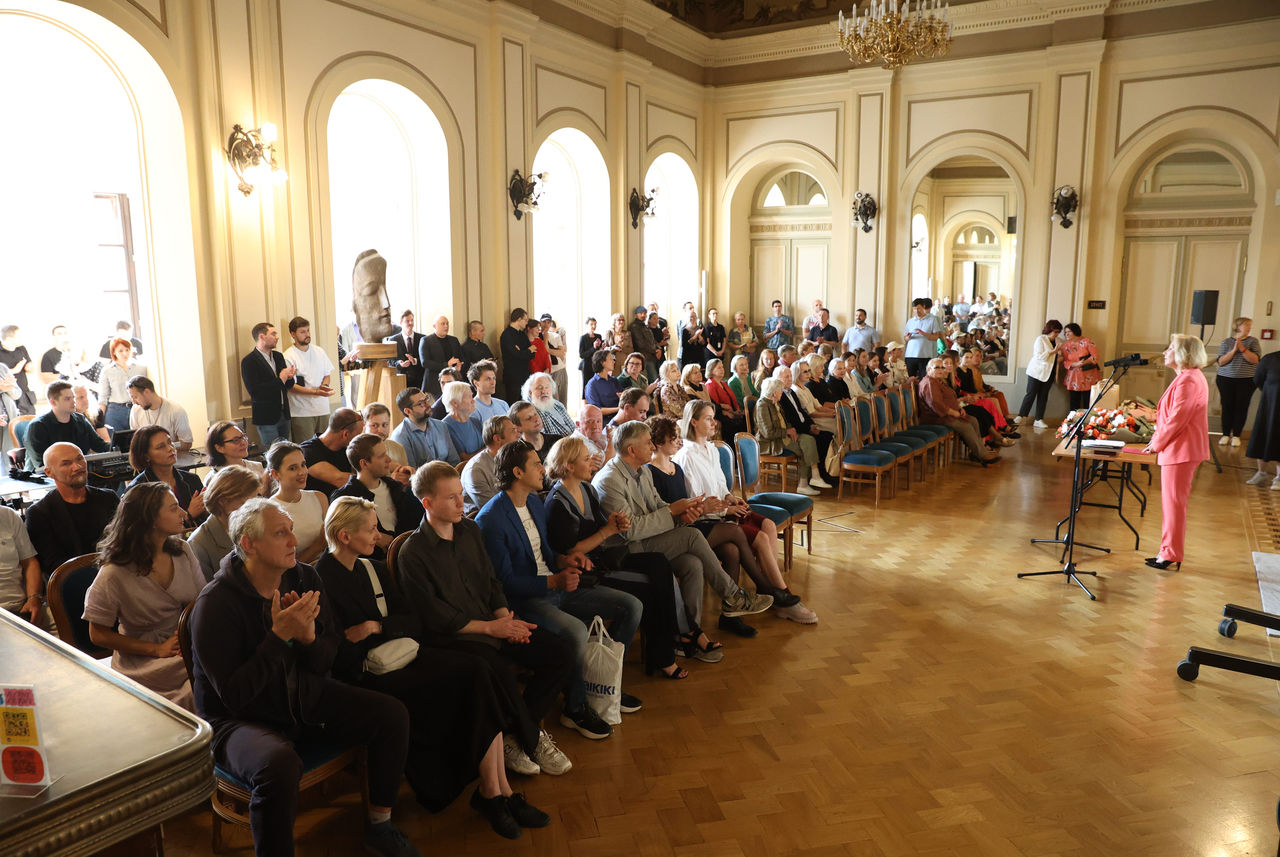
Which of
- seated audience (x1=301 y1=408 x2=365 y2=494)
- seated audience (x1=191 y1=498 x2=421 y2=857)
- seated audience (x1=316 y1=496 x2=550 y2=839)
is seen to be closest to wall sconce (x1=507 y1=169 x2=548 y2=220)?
seated audience (x1=301 y1=408 x2=365 y2=494)

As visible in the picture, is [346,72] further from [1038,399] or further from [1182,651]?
[1038,399]

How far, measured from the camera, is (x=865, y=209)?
A: 1243 centimetres

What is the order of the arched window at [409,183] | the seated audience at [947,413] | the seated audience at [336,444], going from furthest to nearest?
the seated audience at [947,413]
the arched window at [409,183]
the seated audience at [336,444]

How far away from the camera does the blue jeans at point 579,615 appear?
3.68m

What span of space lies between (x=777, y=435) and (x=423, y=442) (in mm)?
3241

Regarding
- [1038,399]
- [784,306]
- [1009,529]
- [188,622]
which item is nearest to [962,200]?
[784,306]

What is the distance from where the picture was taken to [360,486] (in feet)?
13.5

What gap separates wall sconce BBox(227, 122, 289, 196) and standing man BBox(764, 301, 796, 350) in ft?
24.9

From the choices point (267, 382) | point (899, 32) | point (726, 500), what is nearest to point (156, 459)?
point (267, 382)

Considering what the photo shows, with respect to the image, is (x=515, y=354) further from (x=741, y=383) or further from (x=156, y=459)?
(x=156, y=459)

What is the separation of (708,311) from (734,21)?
428 centimetres

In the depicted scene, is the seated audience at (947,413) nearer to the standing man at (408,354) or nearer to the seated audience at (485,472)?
the standing man at (408,354)

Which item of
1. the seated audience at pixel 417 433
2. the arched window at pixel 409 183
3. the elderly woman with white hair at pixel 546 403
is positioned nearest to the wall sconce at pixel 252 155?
the arched window at pixel 409 183

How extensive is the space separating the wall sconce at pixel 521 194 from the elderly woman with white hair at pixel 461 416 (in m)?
4.19
